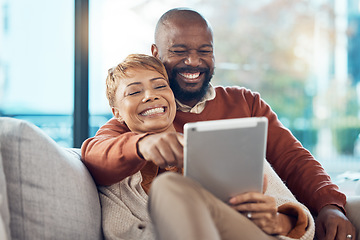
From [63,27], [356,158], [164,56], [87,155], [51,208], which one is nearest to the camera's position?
[51,208]

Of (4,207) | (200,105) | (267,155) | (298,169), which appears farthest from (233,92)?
(4,207)

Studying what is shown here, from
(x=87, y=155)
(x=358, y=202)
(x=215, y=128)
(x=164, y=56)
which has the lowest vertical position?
(x=358, y=202)

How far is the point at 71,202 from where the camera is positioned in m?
1.27

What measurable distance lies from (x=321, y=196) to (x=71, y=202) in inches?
32.7

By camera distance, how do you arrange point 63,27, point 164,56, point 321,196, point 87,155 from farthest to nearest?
1. point 63,27
2. point 164,56
3. point 321,196
4. point 87,155

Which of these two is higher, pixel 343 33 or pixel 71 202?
pixel 343 33

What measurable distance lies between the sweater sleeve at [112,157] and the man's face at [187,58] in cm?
40

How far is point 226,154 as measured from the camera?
110 centimetres

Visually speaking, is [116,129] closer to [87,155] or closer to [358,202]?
[87,155]

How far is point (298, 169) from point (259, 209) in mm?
523

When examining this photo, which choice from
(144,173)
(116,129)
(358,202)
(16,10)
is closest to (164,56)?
(116,129)

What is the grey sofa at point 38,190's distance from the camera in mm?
1184

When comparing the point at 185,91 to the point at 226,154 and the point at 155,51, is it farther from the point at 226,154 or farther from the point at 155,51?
the point at 226,154

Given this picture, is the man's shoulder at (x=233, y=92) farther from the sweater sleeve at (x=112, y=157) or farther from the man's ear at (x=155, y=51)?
the sweater sleeve at (x=112, y=157)
